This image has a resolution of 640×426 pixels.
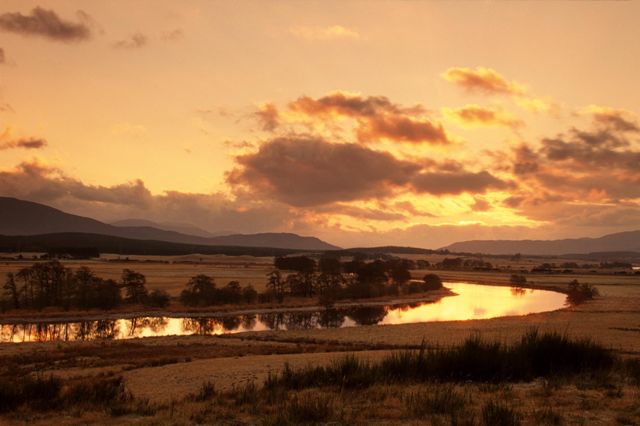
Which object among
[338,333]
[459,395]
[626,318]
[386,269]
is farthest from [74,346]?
[386,269]

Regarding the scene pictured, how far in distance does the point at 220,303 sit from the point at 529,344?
2285 inches

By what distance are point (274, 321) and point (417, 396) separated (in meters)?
49.8

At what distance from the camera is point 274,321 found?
62.0 meters

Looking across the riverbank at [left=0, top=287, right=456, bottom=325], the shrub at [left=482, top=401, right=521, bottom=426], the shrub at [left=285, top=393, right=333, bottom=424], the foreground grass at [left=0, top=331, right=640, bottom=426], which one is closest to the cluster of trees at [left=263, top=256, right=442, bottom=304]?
the riverbank at [left=0, top=287, right=456, bottom=325]

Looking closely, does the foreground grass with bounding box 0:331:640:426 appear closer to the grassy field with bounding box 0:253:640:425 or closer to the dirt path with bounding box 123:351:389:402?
the grassy field with bounding box 0:253:640:425

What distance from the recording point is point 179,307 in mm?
68812

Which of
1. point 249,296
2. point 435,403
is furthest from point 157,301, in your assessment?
point 435,403

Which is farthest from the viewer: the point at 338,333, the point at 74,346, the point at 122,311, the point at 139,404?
the point at 122,311

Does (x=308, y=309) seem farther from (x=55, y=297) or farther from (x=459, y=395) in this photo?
(x=459, y=395)

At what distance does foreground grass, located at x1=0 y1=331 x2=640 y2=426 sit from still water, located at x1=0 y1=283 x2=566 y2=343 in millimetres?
36247

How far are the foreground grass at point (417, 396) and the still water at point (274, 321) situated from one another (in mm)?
36247

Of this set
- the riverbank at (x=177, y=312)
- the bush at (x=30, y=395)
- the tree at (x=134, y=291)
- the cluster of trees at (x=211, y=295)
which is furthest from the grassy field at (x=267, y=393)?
the tree at (x=134, y=291)

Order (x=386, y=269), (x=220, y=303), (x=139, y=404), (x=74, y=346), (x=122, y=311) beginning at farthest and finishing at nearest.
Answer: (x=386, y=269) → (x=220, y=303) → (x=122, y=311) → (x=74, y=346) → (x=139, y=404)

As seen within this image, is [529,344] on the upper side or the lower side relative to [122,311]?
upper
